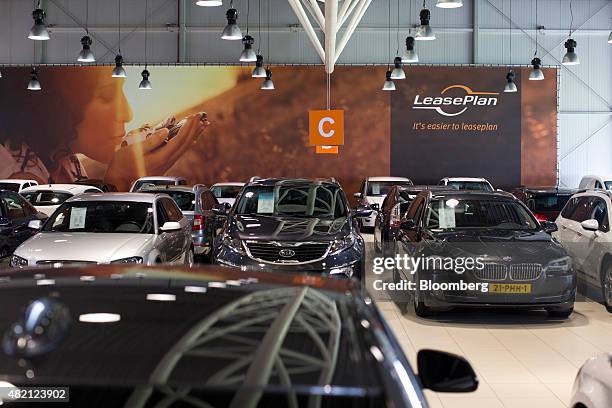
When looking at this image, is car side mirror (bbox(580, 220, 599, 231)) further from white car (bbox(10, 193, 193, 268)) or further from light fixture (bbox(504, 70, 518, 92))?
light fixture (bbox(504, 70, 518, 92))

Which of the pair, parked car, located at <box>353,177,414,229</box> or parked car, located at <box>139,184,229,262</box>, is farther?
parked car, located at <box>353,177,414,229</box>

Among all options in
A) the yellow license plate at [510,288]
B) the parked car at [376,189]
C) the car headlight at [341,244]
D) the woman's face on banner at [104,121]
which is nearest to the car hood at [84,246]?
the car headlight at [341,244]

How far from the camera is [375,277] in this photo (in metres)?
10.9

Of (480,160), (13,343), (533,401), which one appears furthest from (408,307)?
(480,160)

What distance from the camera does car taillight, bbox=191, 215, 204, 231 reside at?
13.1 metres

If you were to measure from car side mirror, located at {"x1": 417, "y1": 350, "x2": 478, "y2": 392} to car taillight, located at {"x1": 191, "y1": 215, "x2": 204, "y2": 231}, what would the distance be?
10.5 metres

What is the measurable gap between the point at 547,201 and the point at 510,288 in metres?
8.16

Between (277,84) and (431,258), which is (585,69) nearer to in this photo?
(277,84)

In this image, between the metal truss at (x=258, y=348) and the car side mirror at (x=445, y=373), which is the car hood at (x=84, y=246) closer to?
the car side mirror at (x=445, y=373)

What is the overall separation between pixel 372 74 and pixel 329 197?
16.3 m

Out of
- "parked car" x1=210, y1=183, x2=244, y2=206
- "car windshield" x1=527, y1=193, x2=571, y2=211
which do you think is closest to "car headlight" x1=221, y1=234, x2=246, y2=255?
"car windshield" x1=527, y1=193, x2=571, y2=211

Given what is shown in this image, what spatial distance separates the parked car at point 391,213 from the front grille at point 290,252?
389 centimetres

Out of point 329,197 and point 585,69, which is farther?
point 585,69

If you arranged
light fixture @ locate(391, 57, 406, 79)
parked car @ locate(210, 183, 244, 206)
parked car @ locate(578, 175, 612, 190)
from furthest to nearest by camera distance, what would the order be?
light fixture @ locate(391, 57, 406, 79) → parked car @ locate(210, 183, 244, 206) → parked car @ locate(578, 175, 612, 190)
